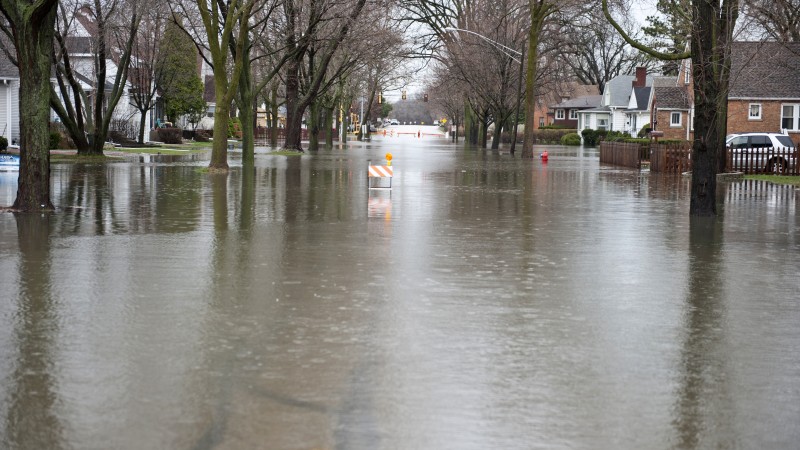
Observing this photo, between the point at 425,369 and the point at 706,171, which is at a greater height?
the point at 706,171

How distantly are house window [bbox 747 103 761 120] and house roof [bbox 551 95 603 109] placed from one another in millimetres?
55601

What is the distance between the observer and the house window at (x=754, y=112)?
198 ft

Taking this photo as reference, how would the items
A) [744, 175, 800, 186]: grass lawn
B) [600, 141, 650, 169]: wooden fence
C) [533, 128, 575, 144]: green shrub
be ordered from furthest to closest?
[533, 128, 575, 144]: green shrub → [600, 141, 650, 169]: wooden fence → [744, 175, 800, 186]: grass lawn

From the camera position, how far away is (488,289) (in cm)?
1123

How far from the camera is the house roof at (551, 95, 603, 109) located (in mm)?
117719

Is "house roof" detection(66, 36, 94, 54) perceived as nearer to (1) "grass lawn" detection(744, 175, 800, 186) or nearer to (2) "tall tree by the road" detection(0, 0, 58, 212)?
(1) "grass lawn" detection(744, 175, 800, 186)

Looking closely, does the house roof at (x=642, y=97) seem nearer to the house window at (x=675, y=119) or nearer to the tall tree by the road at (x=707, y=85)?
the house window at (x=675, y=119)

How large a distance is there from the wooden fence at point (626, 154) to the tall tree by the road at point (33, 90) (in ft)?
94.0

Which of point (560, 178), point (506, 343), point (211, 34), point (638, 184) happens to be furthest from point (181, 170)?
point (506, 343)

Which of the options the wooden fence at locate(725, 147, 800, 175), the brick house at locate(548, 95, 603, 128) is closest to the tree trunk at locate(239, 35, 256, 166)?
the wooden fence at locate(725, 147, 800, 175)

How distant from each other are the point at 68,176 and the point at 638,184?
1643 centimetres

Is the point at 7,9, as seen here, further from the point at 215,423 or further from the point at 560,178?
the point at 560,178

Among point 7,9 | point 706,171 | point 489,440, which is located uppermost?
point 7,9

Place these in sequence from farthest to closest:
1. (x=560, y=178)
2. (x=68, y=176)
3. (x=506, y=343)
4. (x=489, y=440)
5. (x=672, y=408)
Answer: (x=560, y=178) → (x=68, y=176) → (x=506, y=343) → (x=672, y=408) → (x=489, y=440)
